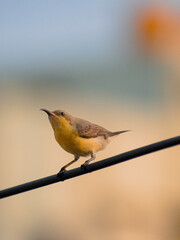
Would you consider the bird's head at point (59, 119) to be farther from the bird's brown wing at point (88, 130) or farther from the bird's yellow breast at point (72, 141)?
the bird's brown wing at point (88, 130)

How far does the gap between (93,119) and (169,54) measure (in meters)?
8.59

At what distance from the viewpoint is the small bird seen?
6040 millimetres

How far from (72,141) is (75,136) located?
105 millimetres

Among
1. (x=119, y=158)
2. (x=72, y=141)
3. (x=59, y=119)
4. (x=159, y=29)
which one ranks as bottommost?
(x=119, y=158)

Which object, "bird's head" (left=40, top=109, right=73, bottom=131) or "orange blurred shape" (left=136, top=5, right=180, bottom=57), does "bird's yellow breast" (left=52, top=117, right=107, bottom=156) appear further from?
"orange blurred shape" (left=136, top=5, right=180, bottom=57)

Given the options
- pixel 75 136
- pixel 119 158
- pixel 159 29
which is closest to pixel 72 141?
pixel 75 136

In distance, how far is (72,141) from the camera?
603cm

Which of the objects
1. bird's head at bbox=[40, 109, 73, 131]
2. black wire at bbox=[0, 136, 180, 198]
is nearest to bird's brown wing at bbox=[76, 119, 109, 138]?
bird's head at bbox=[40, 109, 73, 131]

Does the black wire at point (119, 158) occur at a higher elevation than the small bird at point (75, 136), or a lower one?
lower

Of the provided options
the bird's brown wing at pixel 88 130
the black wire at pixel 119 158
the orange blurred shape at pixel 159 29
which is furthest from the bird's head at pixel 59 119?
the orange blurred shape at pixel 159 29

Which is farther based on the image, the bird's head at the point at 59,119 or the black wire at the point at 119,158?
the bird's head at the point at 59,119

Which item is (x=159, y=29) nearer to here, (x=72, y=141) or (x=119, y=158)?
(x=72, y=141)

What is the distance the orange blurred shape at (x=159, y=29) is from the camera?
90.0 ft

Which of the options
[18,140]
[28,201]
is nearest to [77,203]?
[28,201]
